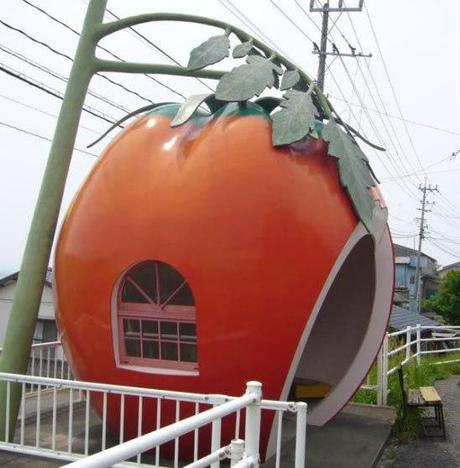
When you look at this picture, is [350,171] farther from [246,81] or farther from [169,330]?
[169,330]

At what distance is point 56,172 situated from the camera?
686 centimetres

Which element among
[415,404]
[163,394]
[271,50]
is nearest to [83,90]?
[271,50]

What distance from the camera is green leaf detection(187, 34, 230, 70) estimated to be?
657cm

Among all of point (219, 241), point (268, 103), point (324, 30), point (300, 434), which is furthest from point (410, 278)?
point (300, 434)

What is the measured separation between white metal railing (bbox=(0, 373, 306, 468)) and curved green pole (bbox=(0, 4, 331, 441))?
440mm

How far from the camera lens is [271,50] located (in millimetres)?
6875

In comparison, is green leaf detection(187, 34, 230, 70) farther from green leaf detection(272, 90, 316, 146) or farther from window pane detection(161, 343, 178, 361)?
window pane detection(161, 343, 178, 361)

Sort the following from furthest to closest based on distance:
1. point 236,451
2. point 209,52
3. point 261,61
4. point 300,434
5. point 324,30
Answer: point 324,30
point 209,52
point 261,61
point 300,434
point 236,451

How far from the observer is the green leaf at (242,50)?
6641 millimetres

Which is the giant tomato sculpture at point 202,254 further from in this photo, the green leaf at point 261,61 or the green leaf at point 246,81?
the green leaf at point 261,61

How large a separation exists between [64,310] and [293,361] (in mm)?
2233

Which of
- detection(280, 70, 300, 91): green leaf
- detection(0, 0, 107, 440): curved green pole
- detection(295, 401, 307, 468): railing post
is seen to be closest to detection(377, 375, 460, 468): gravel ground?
detection(295, 401, 307, 468): railing post

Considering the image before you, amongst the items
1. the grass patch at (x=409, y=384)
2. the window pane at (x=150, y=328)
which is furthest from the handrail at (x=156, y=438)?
the grass patch at (x=409, y=384)

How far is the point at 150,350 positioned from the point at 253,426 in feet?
9.28
